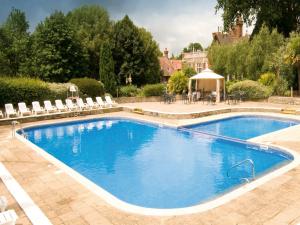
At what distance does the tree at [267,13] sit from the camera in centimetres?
2685

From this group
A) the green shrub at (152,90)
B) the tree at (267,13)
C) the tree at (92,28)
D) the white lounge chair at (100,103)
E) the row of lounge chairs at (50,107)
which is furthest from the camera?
the tree at (92,28)

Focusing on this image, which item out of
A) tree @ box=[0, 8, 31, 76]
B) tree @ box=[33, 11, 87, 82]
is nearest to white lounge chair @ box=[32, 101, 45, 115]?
tree @ box=[33, 11, 87, 82]

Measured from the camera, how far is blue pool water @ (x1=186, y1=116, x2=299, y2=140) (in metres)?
13.9

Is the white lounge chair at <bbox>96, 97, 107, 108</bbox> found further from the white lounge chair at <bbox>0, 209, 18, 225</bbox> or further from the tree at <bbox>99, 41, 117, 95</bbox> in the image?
Result: the white lounge chair at <bbox>0, 209, 18, 225</bbox>

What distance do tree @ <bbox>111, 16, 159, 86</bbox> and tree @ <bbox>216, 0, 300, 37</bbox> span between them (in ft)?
33.0

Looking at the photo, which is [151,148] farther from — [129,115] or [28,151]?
[129,115]

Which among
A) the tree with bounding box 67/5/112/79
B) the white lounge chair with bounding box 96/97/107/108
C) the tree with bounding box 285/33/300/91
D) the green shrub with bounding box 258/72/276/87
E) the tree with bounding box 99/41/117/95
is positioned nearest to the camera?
the white lounge chair with bounding box 96/97/107/108

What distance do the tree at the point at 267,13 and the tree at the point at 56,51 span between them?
15986 mm

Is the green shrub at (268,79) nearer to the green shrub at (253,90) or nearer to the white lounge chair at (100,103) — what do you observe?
the green shrub at (253,90)

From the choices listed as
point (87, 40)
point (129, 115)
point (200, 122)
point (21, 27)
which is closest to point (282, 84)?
point (200, 122)

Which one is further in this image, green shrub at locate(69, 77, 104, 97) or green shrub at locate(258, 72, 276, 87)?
green shrub at locate(258, 72, 276, 87)

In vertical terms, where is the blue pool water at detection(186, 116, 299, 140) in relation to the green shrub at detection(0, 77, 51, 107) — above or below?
below

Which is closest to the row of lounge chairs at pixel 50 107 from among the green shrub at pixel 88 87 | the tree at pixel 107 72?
the green shrub at pixel 88 87

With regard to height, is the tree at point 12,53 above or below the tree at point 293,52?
Answer: above
